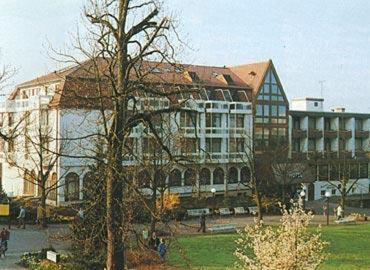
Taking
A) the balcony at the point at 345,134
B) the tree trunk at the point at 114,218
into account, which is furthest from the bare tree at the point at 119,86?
the balcony at the point at 345,134

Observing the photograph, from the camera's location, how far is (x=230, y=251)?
31.3 meters

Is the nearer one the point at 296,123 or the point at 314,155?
the point at 314,155

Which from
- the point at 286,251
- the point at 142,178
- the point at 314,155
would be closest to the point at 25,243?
the point at 142,178

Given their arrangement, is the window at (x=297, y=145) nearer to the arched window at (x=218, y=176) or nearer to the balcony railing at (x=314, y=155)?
the balcony railing at (x=314, y=155)

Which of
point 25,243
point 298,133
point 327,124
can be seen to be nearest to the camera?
point 25,243

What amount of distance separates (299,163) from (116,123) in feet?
189

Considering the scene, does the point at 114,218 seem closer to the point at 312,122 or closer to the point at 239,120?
the point at 239,120

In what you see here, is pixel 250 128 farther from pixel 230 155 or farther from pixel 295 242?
pixel 295 242

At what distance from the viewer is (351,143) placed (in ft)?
268

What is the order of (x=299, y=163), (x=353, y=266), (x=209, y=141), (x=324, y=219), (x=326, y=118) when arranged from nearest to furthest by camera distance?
1. (x=353, y=266)
2. (x=324, y=219)
3. (x=209, y=141)
4. (x=299, y=163)
5. (x=326, y=118)

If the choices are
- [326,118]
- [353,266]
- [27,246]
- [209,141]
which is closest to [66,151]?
[27,246]

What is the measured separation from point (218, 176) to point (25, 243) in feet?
106

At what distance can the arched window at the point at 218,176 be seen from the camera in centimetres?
6475

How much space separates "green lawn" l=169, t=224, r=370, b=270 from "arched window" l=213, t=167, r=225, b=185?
24949mm
